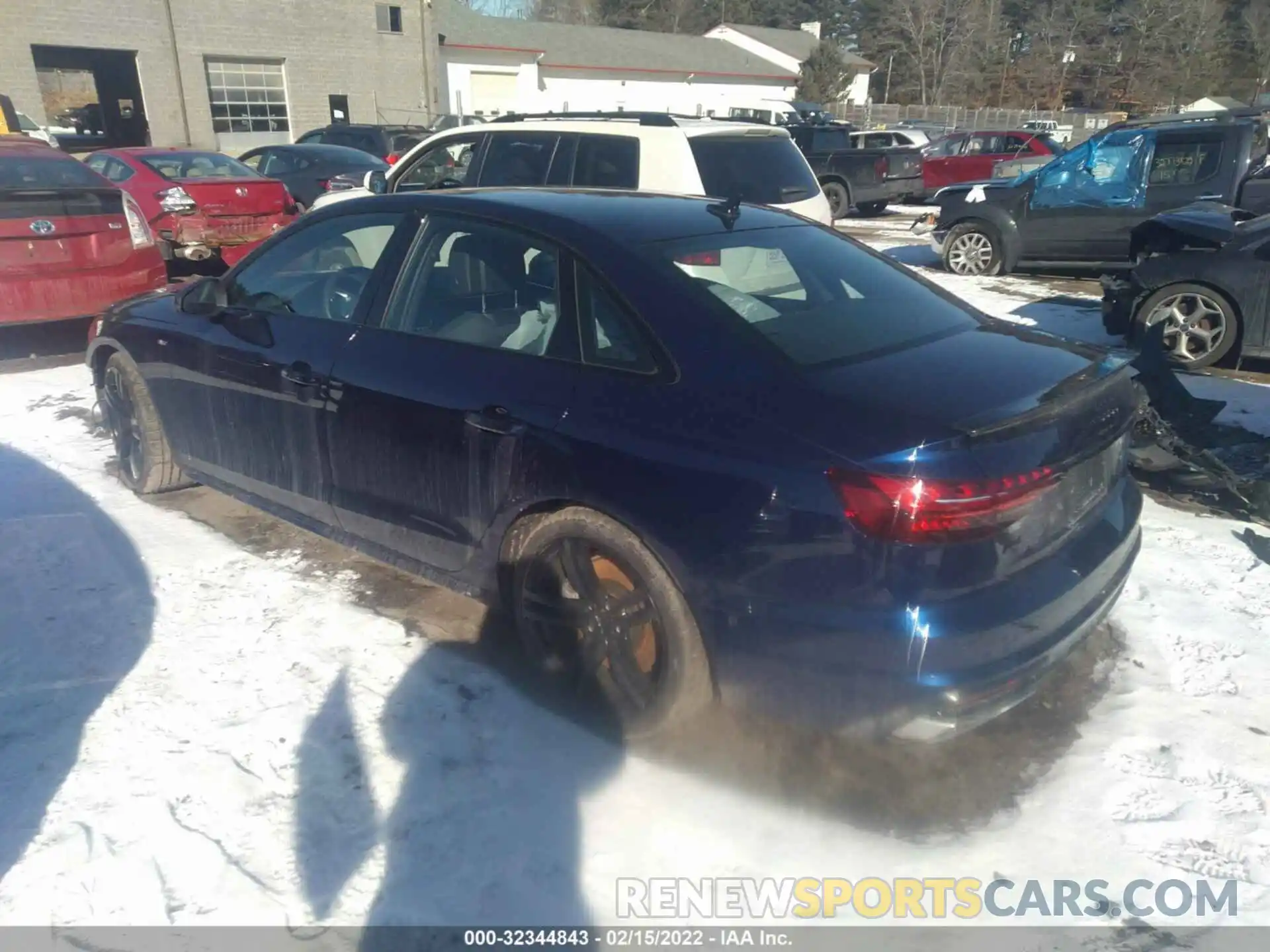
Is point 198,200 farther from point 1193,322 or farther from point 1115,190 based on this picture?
point 1115,190

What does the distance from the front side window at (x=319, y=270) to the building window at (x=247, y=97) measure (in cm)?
2911

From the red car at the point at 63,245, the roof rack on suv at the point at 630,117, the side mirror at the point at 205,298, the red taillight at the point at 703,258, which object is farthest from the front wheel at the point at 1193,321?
the red car at the point at 63,245

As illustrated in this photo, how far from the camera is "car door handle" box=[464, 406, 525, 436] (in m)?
3.11

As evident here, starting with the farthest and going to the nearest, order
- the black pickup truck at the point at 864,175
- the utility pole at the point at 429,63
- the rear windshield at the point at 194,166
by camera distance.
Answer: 1. the utility pole at the point at 429,63
2. the black pickup truck at the point at 864,175
3. the rear windshield at the point at 194,166

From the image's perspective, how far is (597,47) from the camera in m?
47.9

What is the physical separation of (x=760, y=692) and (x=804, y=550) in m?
0.46

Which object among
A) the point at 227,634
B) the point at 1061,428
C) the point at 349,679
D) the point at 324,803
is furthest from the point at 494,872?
the point at 1061,428

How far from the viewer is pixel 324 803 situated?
2.86 meters

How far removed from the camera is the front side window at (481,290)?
3.26 m

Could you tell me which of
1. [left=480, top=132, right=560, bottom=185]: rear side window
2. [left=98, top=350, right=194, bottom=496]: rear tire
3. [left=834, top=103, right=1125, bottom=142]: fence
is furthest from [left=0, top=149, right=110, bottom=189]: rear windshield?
[left=834, top=103, right=1125, bottom=142]: fence

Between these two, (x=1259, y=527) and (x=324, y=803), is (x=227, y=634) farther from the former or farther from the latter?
(x=1259, y=527)

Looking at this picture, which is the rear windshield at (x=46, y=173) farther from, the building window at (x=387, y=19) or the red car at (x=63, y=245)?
the building window at (x=387, y=19)

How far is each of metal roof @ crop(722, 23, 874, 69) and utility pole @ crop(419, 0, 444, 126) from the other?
3353 cm

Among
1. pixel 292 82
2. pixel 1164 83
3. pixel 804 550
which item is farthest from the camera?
pixel 1164 83
